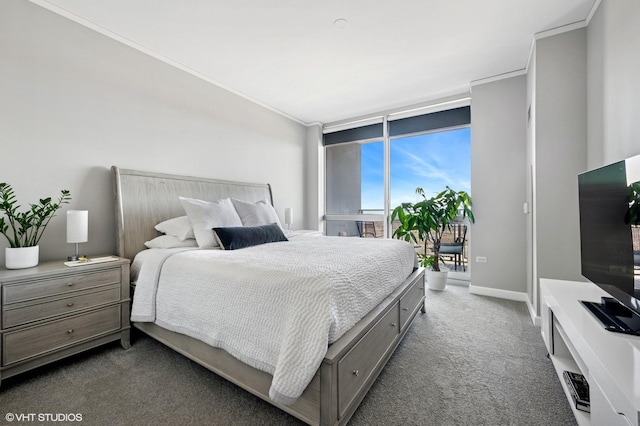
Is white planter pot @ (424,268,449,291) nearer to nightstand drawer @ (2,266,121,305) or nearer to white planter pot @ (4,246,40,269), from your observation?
nightstand drawer @ (2,266,121,305)

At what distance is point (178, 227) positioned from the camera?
8.56 ft

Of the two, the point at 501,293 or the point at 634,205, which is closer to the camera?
the point at 634,205

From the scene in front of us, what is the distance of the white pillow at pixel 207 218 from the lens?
2480mm

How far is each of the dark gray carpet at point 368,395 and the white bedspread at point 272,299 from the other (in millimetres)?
316

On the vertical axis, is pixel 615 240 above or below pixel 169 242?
above

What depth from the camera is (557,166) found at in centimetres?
242

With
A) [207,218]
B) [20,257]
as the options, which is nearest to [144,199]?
[207,218]

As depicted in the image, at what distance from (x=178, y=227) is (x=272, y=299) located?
171 centimetres

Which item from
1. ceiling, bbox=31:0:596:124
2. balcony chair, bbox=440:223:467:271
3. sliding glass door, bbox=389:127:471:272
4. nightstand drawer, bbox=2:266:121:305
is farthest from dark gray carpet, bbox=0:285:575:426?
ceiling, bbox=31:0:596:124

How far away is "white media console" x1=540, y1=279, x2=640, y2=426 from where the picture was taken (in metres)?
0.86

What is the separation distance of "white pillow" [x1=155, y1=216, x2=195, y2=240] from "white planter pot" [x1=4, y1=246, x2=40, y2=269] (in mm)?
899

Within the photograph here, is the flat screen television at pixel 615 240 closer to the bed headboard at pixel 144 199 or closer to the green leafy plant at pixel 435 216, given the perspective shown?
the green leafy plant at pixel 435 216

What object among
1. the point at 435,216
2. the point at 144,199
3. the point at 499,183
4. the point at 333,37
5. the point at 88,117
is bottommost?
the point at 435,216

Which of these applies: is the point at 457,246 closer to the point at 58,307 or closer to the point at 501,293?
the point at 501,293
